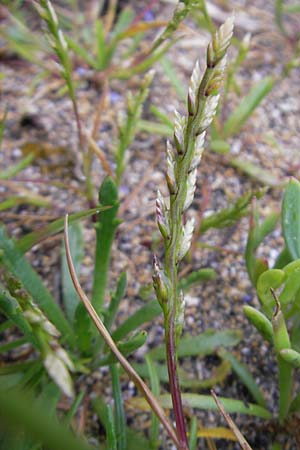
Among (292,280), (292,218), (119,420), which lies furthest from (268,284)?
(119,420)

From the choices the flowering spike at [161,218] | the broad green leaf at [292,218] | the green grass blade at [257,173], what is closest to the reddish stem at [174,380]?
the flowering spike at [161,218]

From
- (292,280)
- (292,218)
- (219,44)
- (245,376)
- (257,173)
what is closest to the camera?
(219,44)

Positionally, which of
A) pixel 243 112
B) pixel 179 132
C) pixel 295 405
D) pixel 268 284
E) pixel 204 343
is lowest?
pixel 295 405

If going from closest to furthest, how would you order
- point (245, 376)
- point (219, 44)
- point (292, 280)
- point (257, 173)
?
point (219, 44)
point (292, 280)
point (245, 376)
point (257, 173)

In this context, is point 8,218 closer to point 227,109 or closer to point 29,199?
point 29,199

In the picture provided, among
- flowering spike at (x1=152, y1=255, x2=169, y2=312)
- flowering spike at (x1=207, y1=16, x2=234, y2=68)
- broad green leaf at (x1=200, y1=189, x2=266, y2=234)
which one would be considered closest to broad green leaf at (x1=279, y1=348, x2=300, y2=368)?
flowering spike at (x1=152, y1=255, x2=169, y2=312)

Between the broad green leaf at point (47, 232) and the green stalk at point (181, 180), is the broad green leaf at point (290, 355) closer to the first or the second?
the green stalk at point (181, 180)

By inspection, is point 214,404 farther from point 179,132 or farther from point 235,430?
point 179,132
